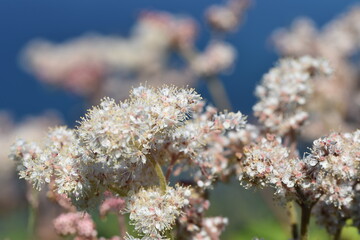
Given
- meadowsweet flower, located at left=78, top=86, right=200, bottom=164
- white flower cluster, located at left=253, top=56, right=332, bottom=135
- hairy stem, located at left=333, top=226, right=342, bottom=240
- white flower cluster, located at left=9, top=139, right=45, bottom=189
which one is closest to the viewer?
meadowsweet flower, located at left=78, top=86, right=200, bottom=164

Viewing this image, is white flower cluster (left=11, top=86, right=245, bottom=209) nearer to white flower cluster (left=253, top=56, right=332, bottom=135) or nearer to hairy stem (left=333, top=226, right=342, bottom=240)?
white flower cluster (left=253, top=56, right=332, bottom=135)

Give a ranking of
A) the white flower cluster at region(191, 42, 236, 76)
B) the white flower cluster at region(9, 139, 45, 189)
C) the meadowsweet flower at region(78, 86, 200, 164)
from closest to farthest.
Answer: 1. the meadowsweet flower at region(78, 86, 200, 164)
2. the white flower cluster at region(9, 139, 45, 189)
3. the white flower cluster at region(191, 42, 236, 76)

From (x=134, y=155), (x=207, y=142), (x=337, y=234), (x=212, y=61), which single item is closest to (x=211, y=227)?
(x=207, y=142)

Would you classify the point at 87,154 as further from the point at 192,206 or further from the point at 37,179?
the point at 192,206

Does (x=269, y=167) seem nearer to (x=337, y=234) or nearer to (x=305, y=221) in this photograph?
(x=305, y=221)

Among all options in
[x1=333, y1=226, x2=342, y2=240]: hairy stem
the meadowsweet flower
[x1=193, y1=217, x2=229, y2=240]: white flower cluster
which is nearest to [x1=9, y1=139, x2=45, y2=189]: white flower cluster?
the meadowsweet flower

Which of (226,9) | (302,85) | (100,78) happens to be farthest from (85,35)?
(302,85)

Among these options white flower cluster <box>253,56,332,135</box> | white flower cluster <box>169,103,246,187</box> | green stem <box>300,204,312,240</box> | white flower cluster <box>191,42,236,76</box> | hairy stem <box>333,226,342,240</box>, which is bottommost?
green stem <box>300,204,312,240</box>
